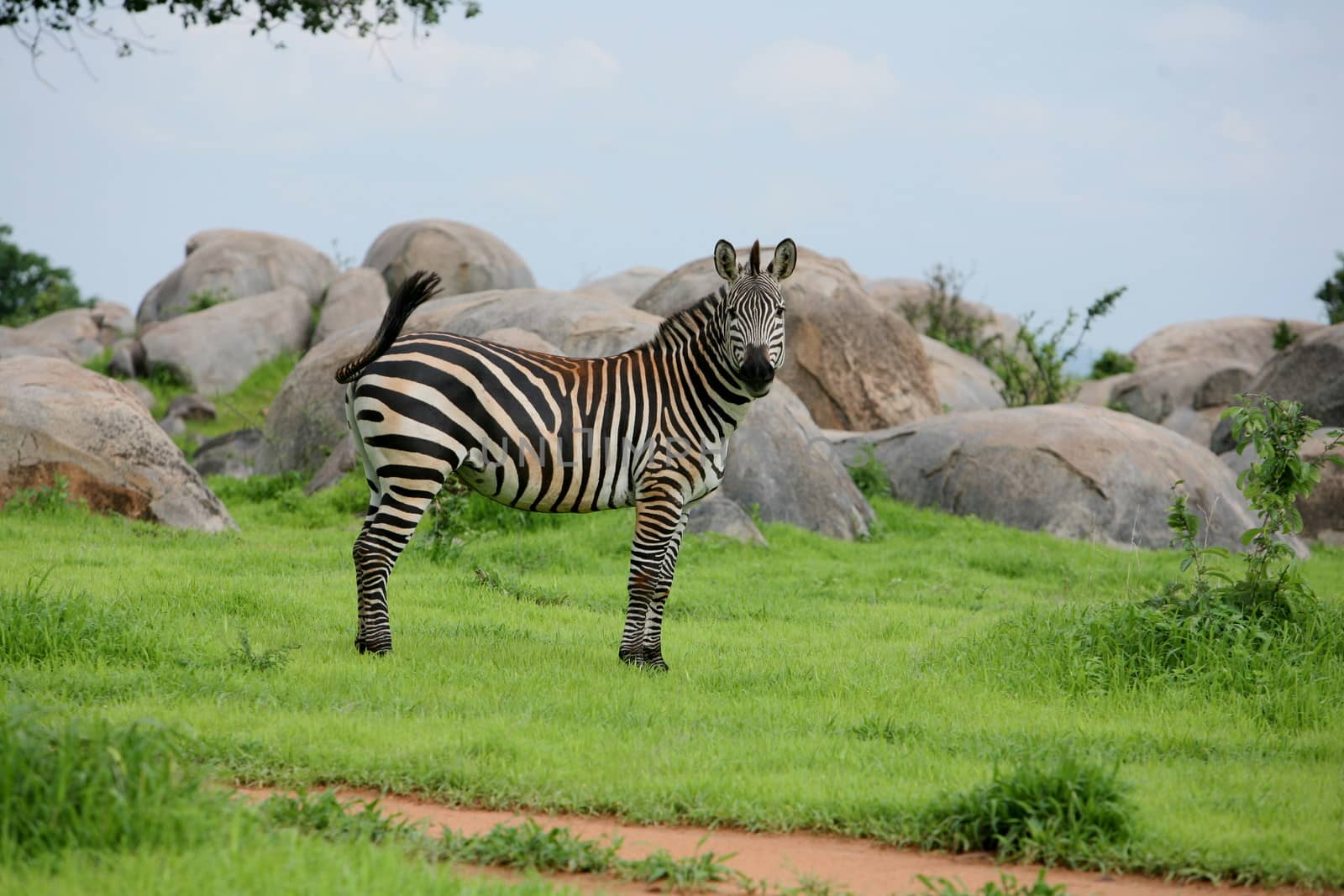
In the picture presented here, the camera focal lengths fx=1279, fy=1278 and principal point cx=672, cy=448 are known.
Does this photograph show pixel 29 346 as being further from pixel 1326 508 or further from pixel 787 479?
pixel 1326 508

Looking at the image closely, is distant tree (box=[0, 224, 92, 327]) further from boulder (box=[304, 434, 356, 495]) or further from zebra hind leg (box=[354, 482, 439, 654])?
zebra hind leg (box=[354, 482, 439, 654])

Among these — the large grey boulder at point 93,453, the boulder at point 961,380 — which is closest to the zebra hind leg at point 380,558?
the large grey boulder at point 93,453

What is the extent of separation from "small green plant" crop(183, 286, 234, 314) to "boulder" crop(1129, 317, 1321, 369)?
940 inches

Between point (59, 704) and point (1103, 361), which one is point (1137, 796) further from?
point (1103, 361)

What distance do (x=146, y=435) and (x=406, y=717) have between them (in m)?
7.96

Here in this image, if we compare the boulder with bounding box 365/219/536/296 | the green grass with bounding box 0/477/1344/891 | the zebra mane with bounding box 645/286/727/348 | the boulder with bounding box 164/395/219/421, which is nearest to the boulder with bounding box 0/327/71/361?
the boulder with bounding box 164/395/219/421

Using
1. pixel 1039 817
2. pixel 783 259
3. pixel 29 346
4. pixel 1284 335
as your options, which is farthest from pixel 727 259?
pixel 1284 335

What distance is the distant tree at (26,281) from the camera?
5112 cm

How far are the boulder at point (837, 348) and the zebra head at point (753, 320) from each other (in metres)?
11.6

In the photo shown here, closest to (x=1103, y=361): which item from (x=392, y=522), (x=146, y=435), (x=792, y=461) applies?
(x=792, y=461)

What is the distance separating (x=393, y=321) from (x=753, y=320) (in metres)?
2.38

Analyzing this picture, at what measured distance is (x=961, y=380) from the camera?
25922 mm

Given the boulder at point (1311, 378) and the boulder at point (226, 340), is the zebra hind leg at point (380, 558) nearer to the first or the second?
the boulder at point (1311, 378)

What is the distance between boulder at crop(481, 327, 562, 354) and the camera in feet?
51.2
